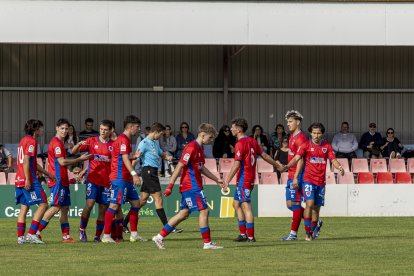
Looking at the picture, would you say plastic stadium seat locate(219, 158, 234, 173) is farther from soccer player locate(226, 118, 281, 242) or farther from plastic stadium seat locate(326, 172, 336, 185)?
soccer player locate(226, 118, 281, 242)

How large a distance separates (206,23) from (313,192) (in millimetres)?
13047

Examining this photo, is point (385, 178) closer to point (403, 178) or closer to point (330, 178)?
point (403, 178)

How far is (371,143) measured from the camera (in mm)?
32656

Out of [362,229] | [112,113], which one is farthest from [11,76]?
[362,229]

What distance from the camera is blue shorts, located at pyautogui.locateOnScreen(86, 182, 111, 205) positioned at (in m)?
17.5

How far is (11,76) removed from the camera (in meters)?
34.5

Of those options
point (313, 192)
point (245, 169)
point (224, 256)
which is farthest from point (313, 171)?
point (224, 256)

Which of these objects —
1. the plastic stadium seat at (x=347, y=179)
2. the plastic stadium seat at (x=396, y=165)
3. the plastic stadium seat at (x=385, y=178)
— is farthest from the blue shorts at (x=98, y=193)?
the plastic stadium seat at (x=396, y=165)

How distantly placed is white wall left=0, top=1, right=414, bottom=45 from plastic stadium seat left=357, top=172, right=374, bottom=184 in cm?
363

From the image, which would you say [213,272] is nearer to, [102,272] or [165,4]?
[102,272]

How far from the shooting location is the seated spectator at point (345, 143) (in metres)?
33.0

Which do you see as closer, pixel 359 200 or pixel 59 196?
pixel 59 196

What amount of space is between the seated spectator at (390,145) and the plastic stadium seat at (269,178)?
14.8 feet

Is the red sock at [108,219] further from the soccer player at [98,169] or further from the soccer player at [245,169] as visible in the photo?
the soccer player at [245,169]
